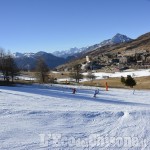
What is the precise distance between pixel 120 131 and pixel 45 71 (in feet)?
317

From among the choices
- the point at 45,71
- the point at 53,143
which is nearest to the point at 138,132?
the point at 53,143

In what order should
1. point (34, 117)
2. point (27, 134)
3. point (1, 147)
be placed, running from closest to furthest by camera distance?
point (1, 147)
point (27, 134)
point (34, 117)

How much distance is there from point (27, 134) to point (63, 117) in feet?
16.5

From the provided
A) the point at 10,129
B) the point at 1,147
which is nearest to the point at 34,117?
the point at 10,129

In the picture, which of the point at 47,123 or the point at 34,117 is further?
the point at 34,117

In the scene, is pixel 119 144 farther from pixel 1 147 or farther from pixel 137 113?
pixel 137 113

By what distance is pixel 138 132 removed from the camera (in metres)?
19.0

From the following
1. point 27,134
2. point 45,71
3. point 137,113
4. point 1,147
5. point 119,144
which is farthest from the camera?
point 45,71

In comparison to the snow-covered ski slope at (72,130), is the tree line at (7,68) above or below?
above

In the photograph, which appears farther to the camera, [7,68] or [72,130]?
[7,68]

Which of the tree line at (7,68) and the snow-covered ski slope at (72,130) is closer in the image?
the snow-covered ski slope at (72,130)

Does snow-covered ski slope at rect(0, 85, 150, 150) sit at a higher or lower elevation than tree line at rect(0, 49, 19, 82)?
lower

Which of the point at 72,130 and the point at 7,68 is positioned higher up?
the point at 7,68

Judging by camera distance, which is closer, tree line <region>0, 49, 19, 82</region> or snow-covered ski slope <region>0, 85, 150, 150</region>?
snow-covered ski slope <region>0, 85, 150, 150</region>
